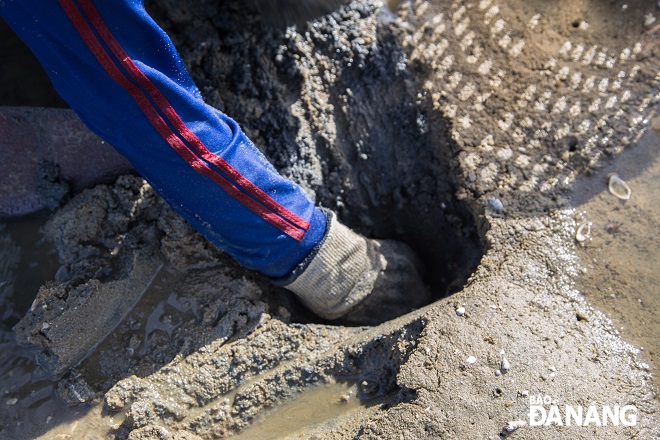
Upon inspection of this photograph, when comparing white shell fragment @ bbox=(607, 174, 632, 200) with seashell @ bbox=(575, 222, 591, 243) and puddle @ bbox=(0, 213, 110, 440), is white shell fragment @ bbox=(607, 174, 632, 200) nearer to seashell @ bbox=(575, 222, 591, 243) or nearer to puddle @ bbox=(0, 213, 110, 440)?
seashell @ bbox=(575, 222, 591, 243)

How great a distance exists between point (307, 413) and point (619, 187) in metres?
1.63

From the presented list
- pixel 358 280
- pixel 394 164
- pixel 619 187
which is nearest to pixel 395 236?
pixel 394 164

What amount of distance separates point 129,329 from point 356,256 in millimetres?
961

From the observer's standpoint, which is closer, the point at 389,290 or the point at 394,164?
the point at 389,290

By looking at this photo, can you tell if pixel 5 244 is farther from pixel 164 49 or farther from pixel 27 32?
pixel 164 49

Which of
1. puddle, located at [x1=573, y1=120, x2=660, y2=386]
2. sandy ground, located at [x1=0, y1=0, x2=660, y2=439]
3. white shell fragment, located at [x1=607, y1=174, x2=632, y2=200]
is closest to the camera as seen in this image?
sandy ground, located at [x1=0, y1=0, x2=660, y2=439]

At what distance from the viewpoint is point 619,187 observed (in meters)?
2.31

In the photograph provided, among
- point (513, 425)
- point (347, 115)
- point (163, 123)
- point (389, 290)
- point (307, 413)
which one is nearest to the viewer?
point (163, 123)

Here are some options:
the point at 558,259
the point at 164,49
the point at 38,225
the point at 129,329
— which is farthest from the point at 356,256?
the point at 38,225

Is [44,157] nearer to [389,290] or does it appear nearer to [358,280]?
[358,280]

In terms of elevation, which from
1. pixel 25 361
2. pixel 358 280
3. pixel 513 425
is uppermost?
pixel 25 361

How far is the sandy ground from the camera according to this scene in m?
1.91

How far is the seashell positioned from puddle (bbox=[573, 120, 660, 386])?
1cm

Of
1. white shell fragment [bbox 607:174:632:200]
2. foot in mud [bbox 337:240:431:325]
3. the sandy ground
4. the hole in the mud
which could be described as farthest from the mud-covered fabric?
white shell fragment [bbox 607:174:632:200]
